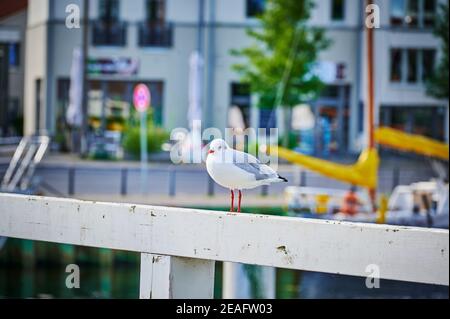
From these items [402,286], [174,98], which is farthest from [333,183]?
[174,98]

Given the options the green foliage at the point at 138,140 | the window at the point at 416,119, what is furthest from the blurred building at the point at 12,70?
the window at the point at 416,119

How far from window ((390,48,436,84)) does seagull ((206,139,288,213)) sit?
2179 centimetres

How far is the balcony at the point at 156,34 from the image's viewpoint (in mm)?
23234

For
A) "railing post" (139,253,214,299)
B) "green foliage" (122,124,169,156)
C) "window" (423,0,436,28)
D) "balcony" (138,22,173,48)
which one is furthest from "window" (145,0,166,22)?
"railing post" (139,253,214,299)

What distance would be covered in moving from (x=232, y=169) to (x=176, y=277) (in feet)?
1.15

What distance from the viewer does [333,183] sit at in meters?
15.0

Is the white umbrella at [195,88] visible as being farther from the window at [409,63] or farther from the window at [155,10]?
the window at [409,63]

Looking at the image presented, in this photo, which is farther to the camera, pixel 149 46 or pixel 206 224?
A: pixel 149 46

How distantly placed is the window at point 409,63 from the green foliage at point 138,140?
7.35 metres

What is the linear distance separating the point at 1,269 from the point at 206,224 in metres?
7.66

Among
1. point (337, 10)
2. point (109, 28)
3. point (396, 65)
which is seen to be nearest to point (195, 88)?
point (109, 28)

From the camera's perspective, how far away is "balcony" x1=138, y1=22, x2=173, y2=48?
2323 cm

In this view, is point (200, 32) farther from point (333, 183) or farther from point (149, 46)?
point (333, 183)

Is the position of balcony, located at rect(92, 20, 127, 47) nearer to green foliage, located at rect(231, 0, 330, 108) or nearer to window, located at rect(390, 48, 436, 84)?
green foliage, located at rect(231, 0, 330, 108)
